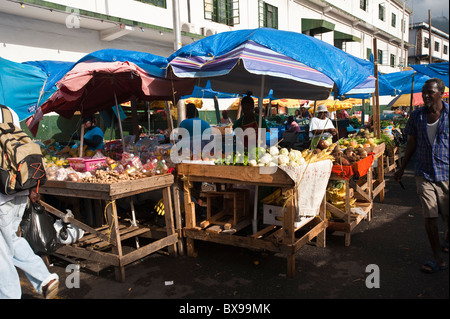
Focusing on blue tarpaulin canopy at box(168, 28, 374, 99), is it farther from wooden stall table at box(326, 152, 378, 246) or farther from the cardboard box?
the cardboard box

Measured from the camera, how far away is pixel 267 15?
18.7m

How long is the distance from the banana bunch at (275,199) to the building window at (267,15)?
1557 centimetres

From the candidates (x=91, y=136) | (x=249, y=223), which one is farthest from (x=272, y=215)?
(x=91, y=136)

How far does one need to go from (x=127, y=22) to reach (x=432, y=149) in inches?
421

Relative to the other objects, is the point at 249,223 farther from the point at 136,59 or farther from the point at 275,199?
the point at 136,59

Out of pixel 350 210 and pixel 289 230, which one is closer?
pixel 289 230

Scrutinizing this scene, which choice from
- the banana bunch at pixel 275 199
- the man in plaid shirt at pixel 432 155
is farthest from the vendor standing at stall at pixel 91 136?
the man in plaid shirt at pixel 432 155

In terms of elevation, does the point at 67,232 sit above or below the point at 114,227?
below

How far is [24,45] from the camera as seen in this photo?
32.8 ft

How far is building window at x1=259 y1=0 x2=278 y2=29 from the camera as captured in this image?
18156mm

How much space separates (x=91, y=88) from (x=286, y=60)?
131 inches

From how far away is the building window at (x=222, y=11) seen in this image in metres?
15.4
